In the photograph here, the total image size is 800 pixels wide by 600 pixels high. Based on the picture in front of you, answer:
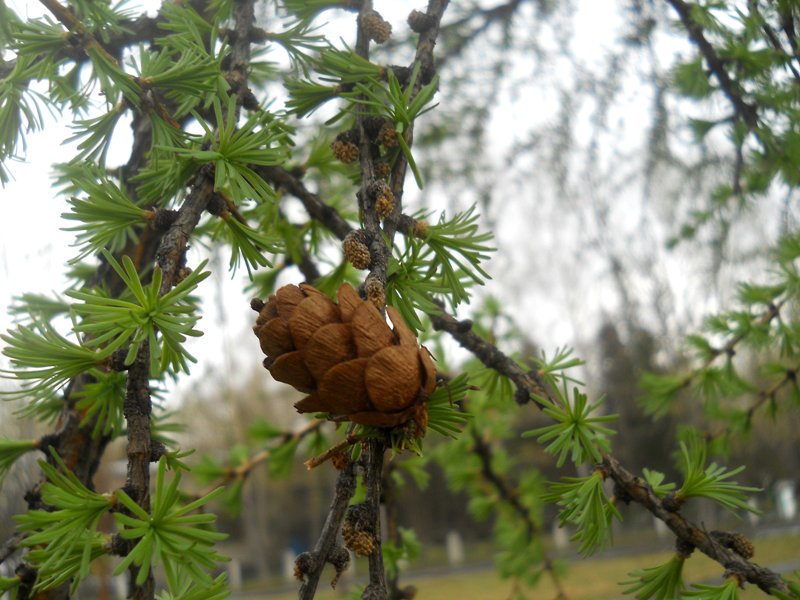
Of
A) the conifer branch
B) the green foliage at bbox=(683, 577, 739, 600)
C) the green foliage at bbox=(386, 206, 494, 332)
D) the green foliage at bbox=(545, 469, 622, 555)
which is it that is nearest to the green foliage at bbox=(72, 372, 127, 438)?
the green foliage at bbox=(386, 206, 494, 332)

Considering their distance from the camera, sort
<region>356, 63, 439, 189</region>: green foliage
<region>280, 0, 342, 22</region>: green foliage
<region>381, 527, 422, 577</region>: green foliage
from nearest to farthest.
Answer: <region>356, 63, 439, 189</region>: green foliage < <region>280, 0, 342, 22</region>: green foliage < <region>381, 527, 422, 577</region>: green foliage

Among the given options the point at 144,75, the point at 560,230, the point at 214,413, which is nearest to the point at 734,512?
the point at 144,75

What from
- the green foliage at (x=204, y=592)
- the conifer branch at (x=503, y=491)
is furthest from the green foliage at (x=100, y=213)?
the conifer branch at (x=503, y=491)

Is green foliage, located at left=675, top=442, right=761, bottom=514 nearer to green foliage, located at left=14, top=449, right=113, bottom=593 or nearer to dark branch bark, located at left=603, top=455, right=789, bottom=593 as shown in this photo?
dark branch bark, located at left=603, top=455, right=789, bottom=593

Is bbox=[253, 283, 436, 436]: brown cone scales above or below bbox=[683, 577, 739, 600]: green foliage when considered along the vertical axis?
above

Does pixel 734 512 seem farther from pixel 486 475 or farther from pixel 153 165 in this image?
pixel 486 475

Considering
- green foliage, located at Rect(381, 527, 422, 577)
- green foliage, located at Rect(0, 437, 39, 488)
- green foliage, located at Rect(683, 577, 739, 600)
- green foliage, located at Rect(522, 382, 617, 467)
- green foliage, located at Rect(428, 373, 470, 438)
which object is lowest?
green foliage, located at Rect(683, 577, 739, 600)

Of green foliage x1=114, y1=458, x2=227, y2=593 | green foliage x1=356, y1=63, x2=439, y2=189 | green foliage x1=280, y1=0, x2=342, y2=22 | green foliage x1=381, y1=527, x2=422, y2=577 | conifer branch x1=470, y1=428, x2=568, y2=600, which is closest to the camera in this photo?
green foliage x1=114, y1=458, x2=227, y2=593
